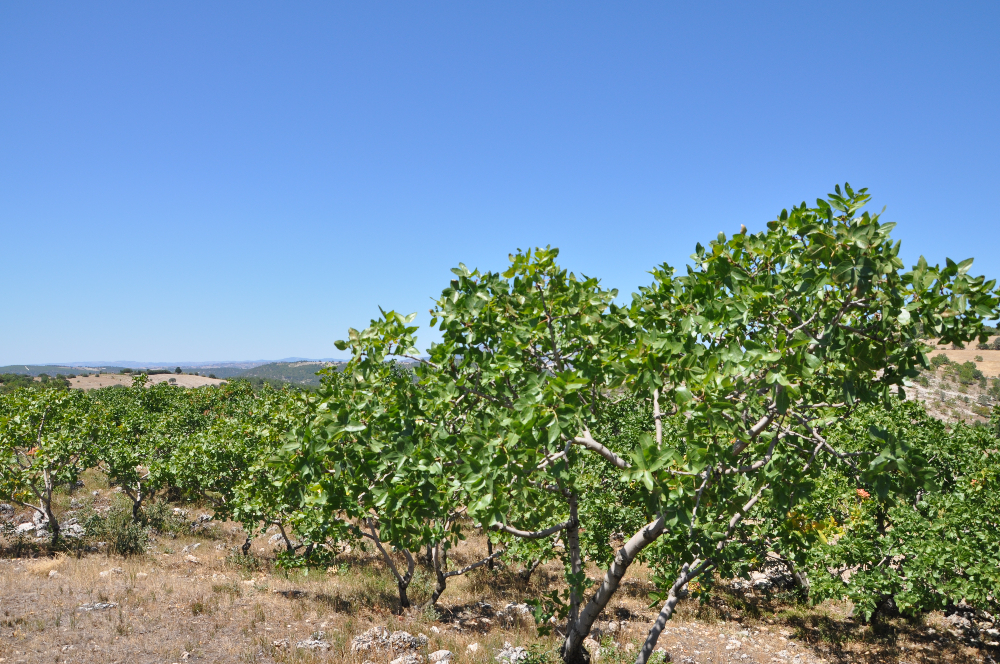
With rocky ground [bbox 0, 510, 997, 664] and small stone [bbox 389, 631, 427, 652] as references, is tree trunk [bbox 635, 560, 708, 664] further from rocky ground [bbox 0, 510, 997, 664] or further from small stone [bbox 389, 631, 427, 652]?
small stone [bbox 389, 631, 427, 652]

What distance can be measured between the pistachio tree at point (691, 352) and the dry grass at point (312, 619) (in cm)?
450

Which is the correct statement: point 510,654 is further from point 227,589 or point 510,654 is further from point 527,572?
point 227,589

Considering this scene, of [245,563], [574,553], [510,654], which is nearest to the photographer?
[574,553]

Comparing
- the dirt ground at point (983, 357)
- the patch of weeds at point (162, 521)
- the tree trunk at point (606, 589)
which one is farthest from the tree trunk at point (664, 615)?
the dirt ground at point (983, 357)

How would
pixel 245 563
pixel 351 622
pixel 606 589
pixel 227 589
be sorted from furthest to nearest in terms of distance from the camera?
pixel 245 563, pixel 227 589, pixel 351 622, pixel 606 589

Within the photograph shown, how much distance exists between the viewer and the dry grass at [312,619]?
8.70 meters

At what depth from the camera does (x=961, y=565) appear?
29.6 feet

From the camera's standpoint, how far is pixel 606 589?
5719mm

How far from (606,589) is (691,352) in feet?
10.5

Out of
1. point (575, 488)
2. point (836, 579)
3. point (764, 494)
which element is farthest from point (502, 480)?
point (836, 579)

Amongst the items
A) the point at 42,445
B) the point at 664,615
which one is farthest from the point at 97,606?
the point at 664,615

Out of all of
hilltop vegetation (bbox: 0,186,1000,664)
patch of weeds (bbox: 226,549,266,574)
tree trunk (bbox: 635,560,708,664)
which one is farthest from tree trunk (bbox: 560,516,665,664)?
patch of weeds (bbox: 226,549,266,574)

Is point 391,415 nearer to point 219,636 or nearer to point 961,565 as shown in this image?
point 219,636

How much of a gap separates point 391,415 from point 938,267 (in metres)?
4.38
